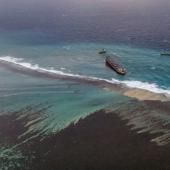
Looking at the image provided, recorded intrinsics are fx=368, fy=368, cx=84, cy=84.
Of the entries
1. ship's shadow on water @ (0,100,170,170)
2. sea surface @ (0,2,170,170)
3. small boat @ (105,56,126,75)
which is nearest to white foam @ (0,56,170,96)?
sea surface @ (0,2,170,170)

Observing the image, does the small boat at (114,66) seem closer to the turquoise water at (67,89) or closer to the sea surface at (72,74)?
the turquoise water at (67,89)

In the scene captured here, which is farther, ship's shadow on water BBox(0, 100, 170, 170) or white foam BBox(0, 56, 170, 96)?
white foam BBox(0, 56, 170, 96)

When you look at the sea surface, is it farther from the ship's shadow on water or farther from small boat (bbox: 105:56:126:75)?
small boat (bbox: 105:56:126:75)

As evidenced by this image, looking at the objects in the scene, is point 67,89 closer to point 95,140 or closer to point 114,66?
point 114,66

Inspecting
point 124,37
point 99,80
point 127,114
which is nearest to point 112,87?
point 99,80

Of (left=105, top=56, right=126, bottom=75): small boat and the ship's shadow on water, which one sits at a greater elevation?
(left=105, top=56, right=126, bottom=75): small boat

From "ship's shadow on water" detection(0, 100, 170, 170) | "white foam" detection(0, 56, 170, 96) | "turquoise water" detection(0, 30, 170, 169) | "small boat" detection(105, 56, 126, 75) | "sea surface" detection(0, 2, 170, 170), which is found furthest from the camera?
"small boat" detection(105, 56, 126, 75)

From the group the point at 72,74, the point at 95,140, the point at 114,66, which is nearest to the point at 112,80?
the point at 114,66
